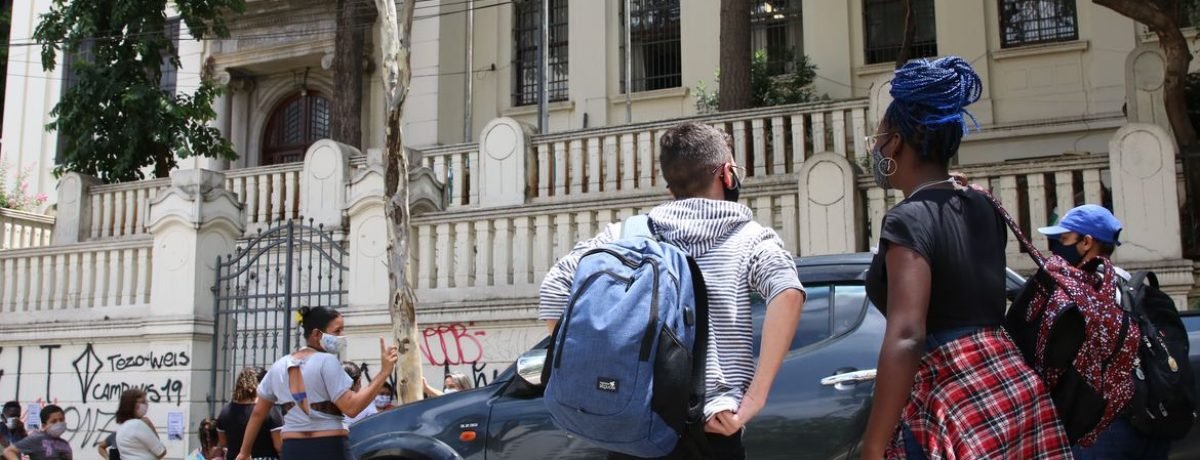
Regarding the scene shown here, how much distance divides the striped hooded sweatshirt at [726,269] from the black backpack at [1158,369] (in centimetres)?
151

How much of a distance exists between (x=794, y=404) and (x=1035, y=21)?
1417cm

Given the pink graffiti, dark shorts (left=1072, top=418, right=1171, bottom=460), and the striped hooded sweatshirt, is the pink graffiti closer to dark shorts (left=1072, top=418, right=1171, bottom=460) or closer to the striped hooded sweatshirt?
dark shorts (left=1072, top=418, right=1171, bottom=460)

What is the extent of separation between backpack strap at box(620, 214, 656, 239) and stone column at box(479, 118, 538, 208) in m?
9.96

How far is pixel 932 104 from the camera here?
3113 millimetres

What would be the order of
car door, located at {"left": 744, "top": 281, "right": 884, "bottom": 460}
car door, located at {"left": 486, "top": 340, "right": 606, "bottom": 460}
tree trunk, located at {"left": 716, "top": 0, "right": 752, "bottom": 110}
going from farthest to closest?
1. tree trunk, located at {"left": 716, "top": 0, "right": 752, "bottom": 110}
2. car door, located at {"left": 486, "top": 340, "right": 606, "bottom": 460}
3. car door, located at {"left": 744, "top": 281, "right": 884, "bottom": 460}

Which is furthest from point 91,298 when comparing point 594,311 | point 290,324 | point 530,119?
point 594,311

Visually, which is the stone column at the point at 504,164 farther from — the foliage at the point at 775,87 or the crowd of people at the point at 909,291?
the crowd of people at the point at 909,291

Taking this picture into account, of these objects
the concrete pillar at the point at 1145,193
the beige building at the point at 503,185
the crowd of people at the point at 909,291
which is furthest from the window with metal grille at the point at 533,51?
the crowd of people at the point at 909,291

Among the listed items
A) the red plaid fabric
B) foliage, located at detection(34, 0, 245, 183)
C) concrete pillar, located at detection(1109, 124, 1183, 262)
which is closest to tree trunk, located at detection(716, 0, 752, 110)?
concrete pillar, located at detection(1109, 124, 1183, 262)

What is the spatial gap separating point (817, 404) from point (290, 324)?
8396mm

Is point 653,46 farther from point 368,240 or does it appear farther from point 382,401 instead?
point 382,401

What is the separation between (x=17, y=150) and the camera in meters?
23.9

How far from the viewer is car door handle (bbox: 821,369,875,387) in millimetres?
5035

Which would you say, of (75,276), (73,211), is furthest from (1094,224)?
(73,211)
